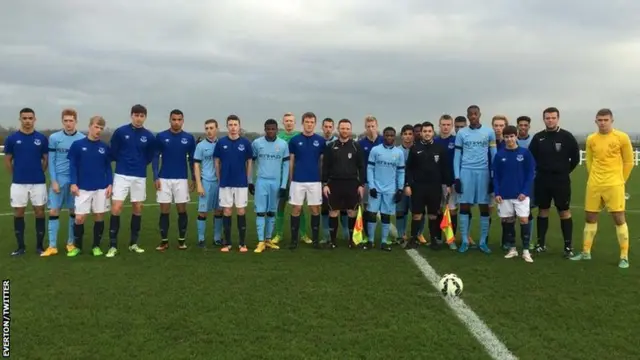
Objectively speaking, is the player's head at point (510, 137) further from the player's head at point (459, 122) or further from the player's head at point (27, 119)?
the player's head at point (27, 119)

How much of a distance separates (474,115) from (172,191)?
4.66 meters

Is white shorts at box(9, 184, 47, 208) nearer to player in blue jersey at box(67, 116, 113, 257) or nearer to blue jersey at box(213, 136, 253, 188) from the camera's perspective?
player in blue jersey at box(67, 116, 113, 257)

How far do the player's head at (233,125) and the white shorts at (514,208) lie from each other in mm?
3991

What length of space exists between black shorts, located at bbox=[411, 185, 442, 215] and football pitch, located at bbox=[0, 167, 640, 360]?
27.7 inches

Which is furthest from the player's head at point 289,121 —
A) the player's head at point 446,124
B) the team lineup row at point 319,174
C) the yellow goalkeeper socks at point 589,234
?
the yellow goalkeeper socks at point 589,234

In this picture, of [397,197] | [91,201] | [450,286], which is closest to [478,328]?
[450,286]

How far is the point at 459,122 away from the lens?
8.06m

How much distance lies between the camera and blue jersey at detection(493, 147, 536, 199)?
262 inches

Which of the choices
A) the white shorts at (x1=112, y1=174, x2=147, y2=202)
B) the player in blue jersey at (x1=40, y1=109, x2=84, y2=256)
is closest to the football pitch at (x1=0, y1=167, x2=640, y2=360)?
the player in blue jersey at (x1=40, y1=109, x2=84, y2=256)

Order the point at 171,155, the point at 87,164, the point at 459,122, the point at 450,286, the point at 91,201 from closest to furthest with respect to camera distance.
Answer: the point at 450,286 < the point at 87,164 < the point at 91,201 < the point at 171,155 < the point at 459,122

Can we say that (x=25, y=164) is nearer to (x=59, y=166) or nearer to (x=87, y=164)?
(x=59, y=166)

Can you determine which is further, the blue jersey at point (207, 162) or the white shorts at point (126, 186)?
the blue jersey at point (207, 162)

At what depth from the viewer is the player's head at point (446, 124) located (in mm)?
7613

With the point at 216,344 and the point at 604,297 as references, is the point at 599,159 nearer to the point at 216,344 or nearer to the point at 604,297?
the point at 604,297
